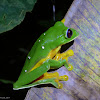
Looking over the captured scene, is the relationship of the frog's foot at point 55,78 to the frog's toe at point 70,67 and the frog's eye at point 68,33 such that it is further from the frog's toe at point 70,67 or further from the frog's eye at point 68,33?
the frog's eye at point 68,33

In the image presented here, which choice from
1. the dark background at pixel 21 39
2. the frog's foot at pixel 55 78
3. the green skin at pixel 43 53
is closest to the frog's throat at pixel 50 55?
the green skin at pixel 43 53

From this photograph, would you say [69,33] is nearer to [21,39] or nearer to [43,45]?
[43,45]

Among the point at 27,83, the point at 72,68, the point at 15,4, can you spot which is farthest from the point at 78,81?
the point at 15,4

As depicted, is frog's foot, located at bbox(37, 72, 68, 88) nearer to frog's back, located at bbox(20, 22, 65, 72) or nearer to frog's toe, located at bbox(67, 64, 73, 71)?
frog's toe, located at bbox(67, 64, 73, 71)

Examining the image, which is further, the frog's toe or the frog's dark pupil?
the frog's dark pupil

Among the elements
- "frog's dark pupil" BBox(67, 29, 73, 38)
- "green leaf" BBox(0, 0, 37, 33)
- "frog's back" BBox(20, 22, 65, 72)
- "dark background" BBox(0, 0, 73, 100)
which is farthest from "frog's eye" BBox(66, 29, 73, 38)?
"dark background" BBox(0, 0, 73, 100)
